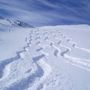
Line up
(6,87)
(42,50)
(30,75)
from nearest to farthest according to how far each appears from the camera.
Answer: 1. (6,87)
2. (30,75)
3. (42,50)

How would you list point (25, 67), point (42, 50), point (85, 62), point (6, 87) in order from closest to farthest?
A: point (6, 87)
point (25, 67)
point (85, 62)
point (42, 50)

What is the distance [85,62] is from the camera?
4707mm

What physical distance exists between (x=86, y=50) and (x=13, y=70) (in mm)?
2749

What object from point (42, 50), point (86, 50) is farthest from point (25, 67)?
point (86, 50)

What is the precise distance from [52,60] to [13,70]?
4.09 ft

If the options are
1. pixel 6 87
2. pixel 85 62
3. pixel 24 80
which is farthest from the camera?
pixel 85 62

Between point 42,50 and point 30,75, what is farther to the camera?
point 42,50

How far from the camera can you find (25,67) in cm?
409

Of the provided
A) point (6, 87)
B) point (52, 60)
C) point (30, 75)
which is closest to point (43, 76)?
point (30, 75)

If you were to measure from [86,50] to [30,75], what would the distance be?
2740 mm

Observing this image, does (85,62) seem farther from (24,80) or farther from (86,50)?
(24,80)

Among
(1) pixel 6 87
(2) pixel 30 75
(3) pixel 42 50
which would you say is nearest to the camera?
(1) pixel 6 87

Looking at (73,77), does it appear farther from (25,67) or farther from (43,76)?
(25,67)

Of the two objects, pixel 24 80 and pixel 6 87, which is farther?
pixel 24 80
